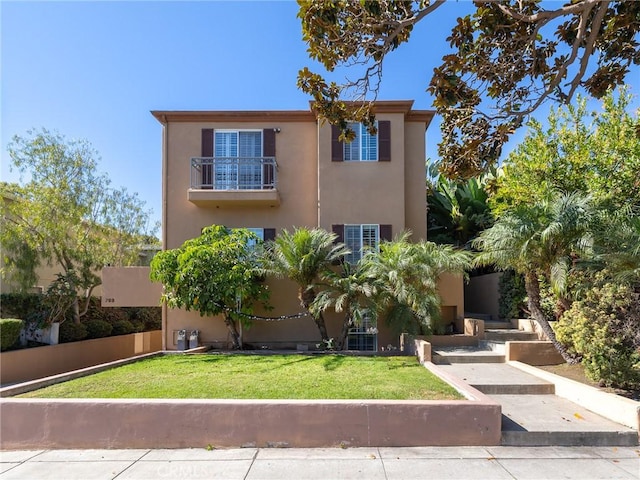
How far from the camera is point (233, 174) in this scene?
45.0 feet

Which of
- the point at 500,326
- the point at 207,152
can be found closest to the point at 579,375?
the point at 500,326

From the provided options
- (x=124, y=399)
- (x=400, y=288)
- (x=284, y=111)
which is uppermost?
(x=284, y=111)

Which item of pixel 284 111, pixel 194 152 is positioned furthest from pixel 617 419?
pixel 194 152

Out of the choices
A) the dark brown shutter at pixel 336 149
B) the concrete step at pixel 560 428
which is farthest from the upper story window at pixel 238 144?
the concrete step at pixel 560 428

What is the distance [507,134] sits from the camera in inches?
309

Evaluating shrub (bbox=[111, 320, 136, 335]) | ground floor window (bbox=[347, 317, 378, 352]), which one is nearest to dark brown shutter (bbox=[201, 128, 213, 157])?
ground floor window (bbox=[347, 317, 378, 352])

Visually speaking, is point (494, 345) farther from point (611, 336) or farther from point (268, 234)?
point (268, 234)

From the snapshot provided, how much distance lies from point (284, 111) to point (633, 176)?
991 cm

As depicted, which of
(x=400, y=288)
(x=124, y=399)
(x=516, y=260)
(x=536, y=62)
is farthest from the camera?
(x=400, y=288)

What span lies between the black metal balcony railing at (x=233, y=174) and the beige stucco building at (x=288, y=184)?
3cm

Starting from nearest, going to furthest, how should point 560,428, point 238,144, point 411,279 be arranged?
point 560,428 < point 411,279 < point 238,144

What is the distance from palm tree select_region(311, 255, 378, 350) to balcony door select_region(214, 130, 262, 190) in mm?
4387

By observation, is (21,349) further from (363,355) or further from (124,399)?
(363,355)

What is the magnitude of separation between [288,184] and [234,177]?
5.78 ft
